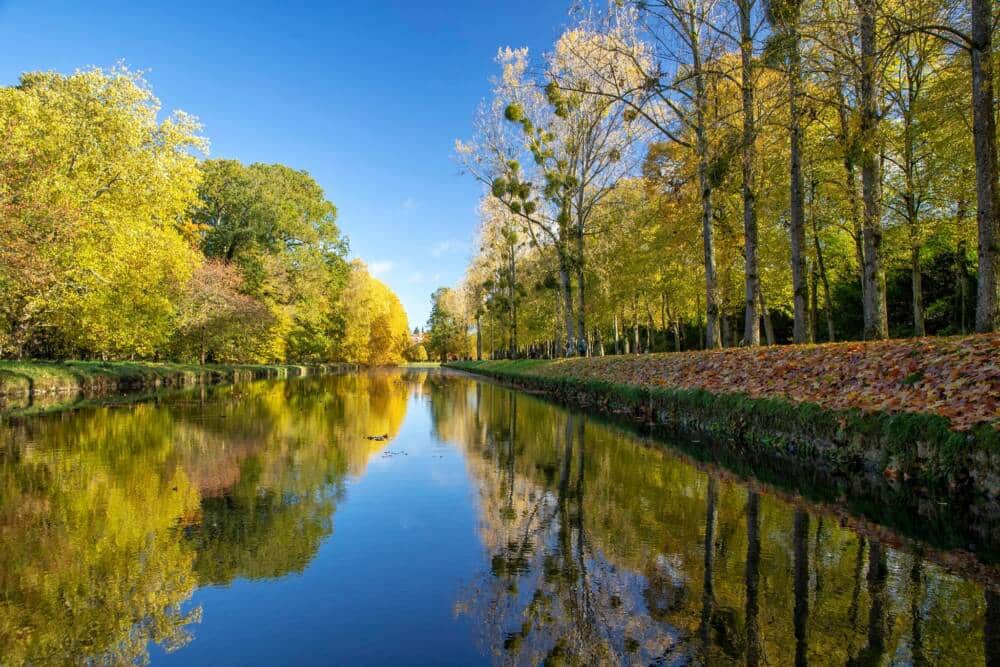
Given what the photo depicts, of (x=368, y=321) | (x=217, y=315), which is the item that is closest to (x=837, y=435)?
(x=217, y=315)

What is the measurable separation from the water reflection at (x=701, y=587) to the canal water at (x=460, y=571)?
0.02 metres

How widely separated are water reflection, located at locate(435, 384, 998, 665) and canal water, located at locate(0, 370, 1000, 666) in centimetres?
2

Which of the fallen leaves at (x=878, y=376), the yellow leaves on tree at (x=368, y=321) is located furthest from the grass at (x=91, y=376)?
the yellow leaves on tree at (x=368, y=321)

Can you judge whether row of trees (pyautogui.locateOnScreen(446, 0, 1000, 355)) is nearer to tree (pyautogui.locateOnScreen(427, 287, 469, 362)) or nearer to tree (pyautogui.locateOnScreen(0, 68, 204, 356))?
tree (pyautogui.locateOnScreen(0, 68, 204, 356))

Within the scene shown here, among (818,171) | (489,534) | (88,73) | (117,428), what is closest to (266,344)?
(88,73)

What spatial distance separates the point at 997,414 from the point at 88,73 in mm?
29582

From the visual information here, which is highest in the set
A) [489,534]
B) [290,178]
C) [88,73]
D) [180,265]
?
[290,178]

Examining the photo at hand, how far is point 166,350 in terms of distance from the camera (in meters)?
37.7

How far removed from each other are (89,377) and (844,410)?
28.8 metres

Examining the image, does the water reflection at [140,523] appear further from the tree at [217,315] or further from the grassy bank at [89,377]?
the tree at [217,315]

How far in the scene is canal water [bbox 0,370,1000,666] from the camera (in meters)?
3.03

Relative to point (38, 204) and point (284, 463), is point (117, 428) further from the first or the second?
point (38, 204)

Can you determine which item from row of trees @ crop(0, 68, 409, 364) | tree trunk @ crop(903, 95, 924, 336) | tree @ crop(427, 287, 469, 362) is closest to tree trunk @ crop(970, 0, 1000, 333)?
tree trunk @ crop(903, 95, 924, 336)

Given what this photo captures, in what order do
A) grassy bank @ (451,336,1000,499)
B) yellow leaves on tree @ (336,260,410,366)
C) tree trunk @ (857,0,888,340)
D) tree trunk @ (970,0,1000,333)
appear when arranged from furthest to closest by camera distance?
yellow leaves on tree @ (336,260,410,366)
tree trunk @ (857,0,888,340)
tree trunk @ (970,0,1000,333)
grassy bank @ (451,336,1000,499)
